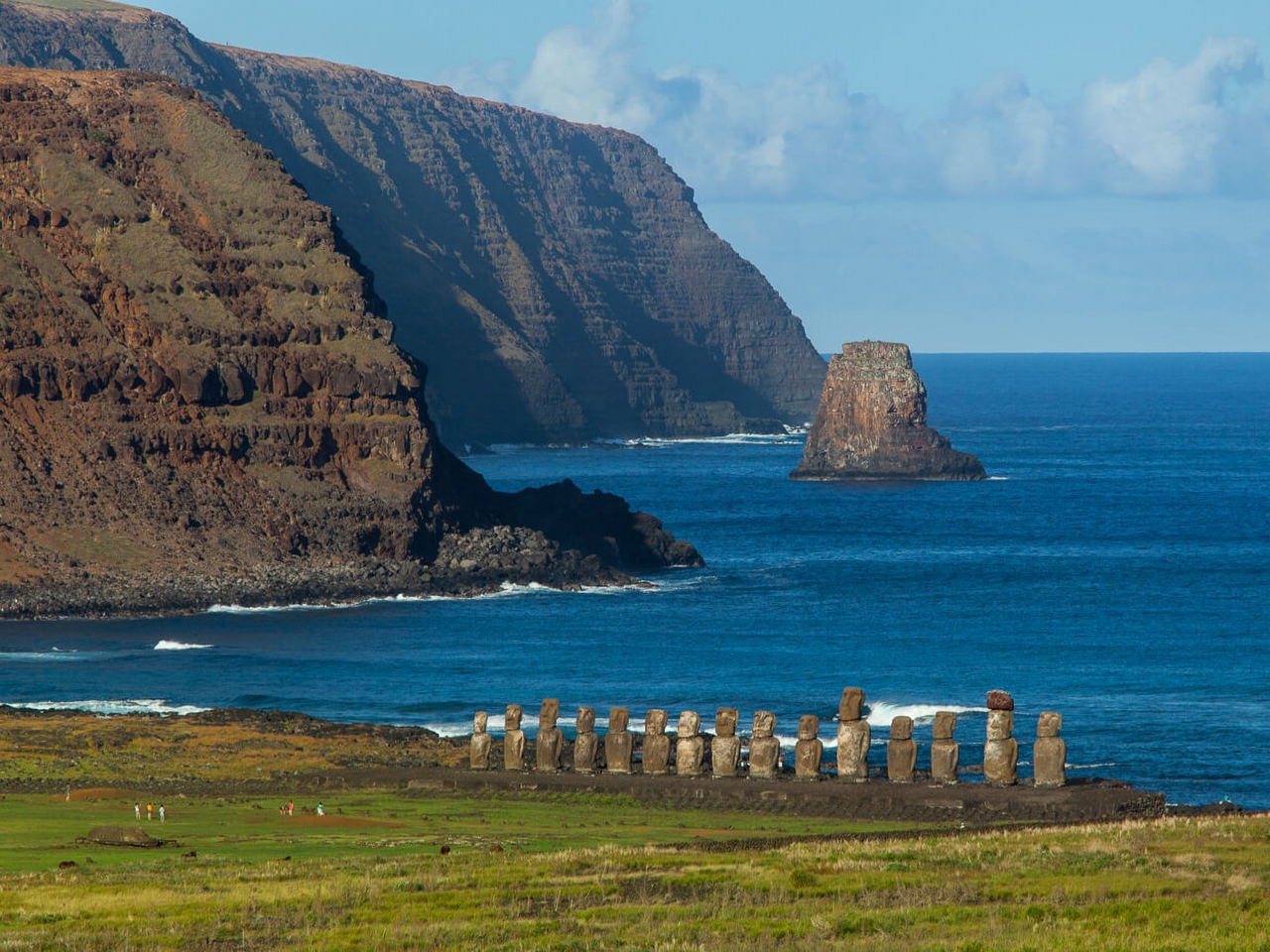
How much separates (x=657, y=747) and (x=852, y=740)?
6020 millimetres

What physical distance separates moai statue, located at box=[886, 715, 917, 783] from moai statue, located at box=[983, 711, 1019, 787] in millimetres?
2111

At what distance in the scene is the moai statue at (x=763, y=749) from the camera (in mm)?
54125

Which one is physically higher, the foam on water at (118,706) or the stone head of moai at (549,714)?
the stone head of moai at (549,714)

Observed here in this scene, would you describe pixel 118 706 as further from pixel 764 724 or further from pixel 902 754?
pixel 902 754

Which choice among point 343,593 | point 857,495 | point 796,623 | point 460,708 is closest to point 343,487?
point 343,593

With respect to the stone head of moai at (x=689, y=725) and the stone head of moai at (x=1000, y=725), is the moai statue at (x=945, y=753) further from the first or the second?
the stone head of moai at (x=689, y=725)

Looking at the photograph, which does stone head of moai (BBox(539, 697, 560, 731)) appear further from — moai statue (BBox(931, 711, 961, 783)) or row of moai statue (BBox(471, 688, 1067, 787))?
moai statue (BBox(931, 711, 961, 783))

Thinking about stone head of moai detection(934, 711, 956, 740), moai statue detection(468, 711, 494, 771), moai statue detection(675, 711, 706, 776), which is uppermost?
stone head of moai detection(934, 711, 956, 740)

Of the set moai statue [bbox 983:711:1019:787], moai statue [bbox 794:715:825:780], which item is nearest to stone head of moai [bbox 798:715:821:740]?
moai statue [bbox 794:715:825:780]

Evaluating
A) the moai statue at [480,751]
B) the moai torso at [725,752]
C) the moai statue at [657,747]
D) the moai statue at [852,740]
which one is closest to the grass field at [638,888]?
the moai statue at [852,740]

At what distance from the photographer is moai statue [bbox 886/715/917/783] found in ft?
174

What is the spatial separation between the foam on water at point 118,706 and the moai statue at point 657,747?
28314mm

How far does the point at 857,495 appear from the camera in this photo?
7328 inches

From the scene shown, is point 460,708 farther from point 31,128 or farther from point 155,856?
point 31,128
